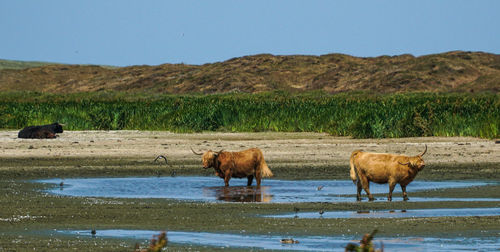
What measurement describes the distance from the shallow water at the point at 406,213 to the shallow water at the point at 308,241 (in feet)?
7.01

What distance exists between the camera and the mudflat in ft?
39.1

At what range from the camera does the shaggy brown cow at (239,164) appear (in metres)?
18.7

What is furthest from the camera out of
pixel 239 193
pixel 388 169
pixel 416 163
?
pixel 239 193

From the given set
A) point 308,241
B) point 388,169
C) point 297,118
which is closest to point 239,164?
point 388,169

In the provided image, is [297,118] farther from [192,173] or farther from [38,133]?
[192,173]

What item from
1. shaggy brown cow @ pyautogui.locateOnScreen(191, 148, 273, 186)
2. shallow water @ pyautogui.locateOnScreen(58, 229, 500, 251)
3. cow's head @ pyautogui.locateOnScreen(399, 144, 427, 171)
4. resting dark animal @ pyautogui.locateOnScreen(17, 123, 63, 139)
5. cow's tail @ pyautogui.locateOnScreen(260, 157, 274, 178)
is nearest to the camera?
shallow water @ pyautogui.locateOnScreen(58, 229, 500, 251)

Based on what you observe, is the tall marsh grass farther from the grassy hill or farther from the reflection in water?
the grassy hill

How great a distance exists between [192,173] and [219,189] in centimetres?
391

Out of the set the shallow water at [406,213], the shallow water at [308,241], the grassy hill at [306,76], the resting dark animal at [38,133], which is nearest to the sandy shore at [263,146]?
the resting dark animal at [38,133]

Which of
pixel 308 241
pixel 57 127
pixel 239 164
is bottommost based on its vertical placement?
pixel 308 241

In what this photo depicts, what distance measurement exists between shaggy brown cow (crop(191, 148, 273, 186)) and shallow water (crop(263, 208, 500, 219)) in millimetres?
4967

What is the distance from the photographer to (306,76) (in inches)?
4889

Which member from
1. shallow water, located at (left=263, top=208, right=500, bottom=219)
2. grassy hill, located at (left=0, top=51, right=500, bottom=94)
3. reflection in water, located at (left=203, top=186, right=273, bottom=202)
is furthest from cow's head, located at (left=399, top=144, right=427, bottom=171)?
grassy hill, located at (left=0, top=51, right=500, bottom=94)

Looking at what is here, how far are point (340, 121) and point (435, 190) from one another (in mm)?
19666
